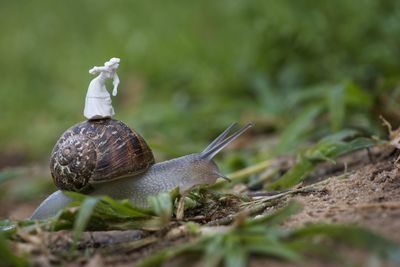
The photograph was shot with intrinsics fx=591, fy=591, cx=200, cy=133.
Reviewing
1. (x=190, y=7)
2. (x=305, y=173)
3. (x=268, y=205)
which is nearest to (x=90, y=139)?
(x=268, y=205)

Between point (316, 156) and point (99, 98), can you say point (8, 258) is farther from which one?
point (316, 156)

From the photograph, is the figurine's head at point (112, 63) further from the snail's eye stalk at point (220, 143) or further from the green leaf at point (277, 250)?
the green leaf at point (277, 250)

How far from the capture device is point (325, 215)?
1880 millimetres

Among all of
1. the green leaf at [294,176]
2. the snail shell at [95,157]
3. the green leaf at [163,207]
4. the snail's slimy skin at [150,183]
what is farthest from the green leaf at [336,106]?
the green leaf at [163,207]

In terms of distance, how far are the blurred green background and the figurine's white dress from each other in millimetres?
1187

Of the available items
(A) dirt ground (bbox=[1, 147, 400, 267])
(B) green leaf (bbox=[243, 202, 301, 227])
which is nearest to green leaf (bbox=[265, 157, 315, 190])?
(A) dirt ground (bbox=[1, 147, 400, 267])

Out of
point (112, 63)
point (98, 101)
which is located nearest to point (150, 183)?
point (98, 101)

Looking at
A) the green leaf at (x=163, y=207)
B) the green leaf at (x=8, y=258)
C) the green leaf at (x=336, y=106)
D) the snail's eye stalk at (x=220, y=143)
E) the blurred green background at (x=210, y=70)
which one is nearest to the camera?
the green leaf at (x=8, y=258)

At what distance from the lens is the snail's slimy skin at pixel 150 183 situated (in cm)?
241

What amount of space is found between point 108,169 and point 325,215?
95 cm

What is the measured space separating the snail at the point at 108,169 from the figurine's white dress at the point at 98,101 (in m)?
0.04

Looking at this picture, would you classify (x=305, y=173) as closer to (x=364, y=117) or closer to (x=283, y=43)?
(x=364, y=117)

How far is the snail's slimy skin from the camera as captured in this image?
241cm

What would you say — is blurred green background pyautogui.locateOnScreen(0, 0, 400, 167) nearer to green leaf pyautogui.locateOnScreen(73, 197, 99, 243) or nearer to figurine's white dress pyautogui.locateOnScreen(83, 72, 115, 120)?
figurine's white dress pyautogui.locateOnScreen(83, 72, 115, 120)
